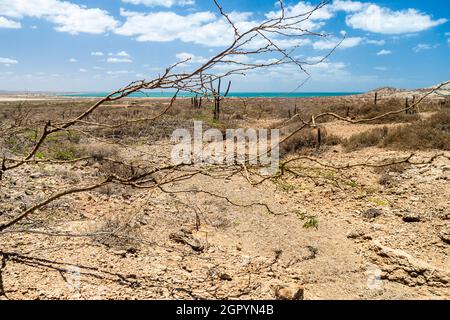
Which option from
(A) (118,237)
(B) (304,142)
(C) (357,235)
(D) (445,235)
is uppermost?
(B) (304,142)

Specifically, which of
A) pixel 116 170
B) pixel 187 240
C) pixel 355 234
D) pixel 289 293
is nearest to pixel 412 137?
pixel 355 234

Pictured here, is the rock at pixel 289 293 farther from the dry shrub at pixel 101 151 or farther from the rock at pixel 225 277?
the dry shrub at pixel 101 151

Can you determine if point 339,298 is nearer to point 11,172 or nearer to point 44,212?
point 44,212

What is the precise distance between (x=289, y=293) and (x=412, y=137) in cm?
706

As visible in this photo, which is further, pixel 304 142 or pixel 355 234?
pixel 304 142

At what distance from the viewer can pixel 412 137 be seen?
905 cm

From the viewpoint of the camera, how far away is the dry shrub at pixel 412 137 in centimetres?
857

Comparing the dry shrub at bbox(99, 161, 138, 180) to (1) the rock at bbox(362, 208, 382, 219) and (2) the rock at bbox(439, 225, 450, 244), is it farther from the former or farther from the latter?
(2) the rock at bbox(439, 225, 450, 244)

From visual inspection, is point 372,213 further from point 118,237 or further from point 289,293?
point 118,237

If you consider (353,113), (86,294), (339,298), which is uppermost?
(353,113)

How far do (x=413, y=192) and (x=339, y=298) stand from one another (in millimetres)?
3443

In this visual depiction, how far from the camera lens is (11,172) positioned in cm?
616

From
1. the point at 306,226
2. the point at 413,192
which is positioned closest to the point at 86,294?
the point at 306,226
